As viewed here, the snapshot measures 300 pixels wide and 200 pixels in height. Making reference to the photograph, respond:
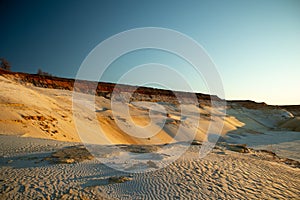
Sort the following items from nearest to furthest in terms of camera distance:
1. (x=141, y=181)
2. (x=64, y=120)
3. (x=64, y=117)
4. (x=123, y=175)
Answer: (x=141, y=181)
(x=123, y=175)
(x=64, y=120)
(x=64, y=117)

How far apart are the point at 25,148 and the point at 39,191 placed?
3347 millimetres

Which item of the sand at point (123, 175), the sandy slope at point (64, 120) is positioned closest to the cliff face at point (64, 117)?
the sandy slope at point (64, 120)

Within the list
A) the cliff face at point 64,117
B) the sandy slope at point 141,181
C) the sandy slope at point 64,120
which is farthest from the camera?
the cliff face at point 64,117

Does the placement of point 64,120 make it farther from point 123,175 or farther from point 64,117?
point 123,175

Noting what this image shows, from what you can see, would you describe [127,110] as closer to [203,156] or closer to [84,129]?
[84,129]

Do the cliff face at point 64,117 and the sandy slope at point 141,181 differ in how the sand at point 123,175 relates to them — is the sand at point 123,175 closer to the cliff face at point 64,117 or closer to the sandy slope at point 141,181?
the sandy slope at point 141,181

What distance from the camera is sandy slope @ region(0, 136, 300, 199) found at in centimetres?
455

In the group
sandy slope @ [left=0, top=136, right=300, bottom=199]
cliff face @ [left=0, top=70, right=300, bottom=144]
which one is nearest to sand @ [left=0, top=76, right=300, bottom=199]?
sandy slope @ [left=0, top=136, right=300, bottom=199]

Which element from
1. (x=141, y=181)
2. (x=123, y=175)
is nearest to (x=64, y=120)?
(x=123, y=175)

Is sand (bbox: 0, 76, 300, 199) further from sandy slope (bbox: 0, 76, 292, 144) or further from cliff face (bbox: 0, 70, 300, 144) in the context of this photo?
cliff face (bbox: 0, 70, 300, 144)

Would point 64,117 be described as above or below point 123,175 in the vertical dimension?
above

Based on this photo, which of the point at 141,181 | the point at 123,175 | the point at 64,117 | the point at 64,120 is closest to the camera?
the point at 141,181

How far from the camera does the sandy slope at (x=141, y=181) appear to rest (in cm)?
455

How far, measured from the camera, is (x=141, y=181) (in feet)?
17.3
